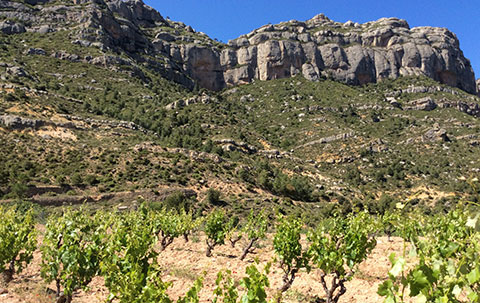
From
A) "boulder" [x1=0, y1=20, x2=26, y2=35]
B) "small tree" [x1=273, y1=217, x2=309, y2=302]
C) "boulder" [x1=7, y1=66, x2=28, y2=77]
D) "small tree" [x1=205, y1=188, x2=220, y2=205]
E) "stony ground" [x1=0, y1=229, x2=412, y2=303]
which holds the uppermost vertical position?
"boulder" [x1=0, y1=20, x2=26, y2=35]

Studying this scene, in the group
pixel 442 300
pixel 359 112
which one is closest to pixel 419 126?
pixel 359 112

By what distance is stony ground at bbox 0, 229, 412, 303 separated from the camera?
10000 mm

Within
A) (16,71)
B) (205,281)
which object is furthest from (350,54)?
(205,281)

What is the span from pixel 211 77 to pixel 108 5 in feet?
156

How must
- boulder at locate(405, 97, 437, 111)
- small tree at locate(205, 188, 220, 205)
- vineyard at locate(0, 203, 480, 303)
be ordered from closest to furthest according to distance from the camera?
vineyard at locate(0, 203, 480, 303) → small tree at locate(205, 188, 220, 205) → boulder at locate(405, 97, 437, 111)

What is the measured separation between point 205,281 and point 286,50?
116188 mm

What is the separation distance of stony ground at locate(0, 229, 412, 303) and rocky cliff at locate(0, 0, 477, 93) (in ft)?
311

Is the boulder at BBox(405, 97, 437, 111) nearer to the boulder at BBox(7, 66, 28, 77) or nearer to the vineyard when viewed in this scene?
the vineyard

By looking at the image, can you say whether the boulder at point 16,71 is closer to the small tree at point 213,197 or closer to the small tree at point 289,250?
the small tree at point 213,197

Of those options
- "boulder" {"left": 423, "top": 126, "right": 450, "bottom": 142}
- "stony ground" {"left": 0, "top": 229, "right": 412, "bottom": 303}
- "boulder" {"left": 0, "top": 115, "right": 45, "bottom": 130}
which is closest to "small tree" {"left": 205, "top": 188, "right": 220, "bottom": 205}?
"stony ground" {"left": 0, "top": 229, "right": 412, "bottom": 303}

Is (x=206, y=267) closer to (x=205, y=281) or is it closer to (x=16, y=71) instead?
(x=205, y=281)

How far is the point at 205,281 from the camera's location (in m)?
12.1

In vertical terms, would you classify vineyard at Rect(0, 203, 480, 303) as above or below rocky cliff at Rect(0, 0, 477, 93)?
below

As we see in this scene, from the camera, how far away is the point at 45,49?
74.7m
